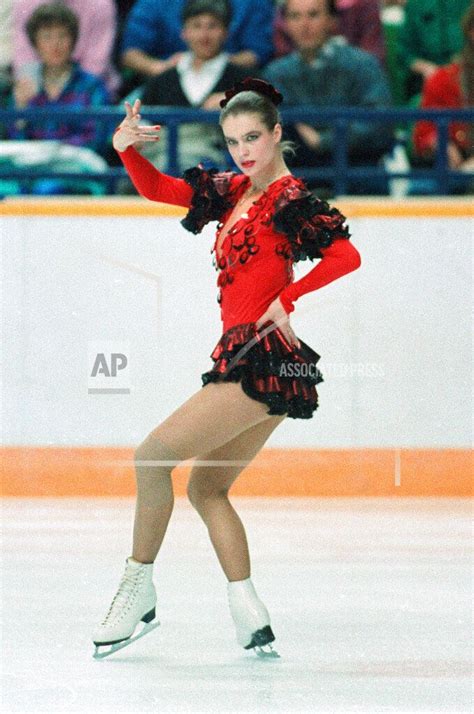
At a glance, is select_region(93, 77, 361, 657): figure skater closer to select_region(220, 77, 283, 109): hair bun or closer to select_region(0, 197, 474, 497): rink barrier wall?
select_region(220, 77, 283, 109): hair bun

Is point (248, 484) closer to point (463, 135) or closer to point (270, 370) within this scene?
point (463, 135)

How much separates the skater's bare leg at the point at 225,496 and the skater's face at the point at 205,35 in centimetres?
300

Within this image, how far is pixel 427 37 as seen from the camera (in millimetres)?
6258

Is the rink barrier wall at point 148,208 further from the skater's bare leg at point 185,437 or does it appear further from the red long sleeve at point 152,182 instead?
the skater's bare leg at point 185,437

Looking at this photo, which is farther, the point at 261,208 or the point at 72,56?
the point at 72,56

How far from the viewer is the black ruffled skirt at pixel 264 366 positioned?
325 cm

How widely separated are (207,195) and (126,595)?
Answer: 90 centimetres

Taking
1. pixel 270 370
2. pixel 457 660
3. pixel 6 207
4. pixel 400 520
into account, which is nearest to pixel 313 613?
pixel 457 660

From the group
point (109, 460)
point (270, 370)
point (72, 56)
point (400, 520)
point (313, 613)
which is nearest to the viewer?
point (270, 370)

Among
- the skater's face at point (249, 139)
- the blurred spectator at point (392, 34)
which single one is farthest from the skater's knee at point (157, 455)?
the blurred spectator at point (392, 34)

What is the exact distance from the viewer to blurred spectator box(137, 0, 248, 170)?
6023 millimetres

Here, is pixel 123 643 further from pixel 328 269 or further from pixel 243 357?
pixel 328 269

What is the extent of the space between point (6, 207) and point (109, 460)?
3.46 ft

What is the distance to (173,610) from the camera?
3.82 meters
